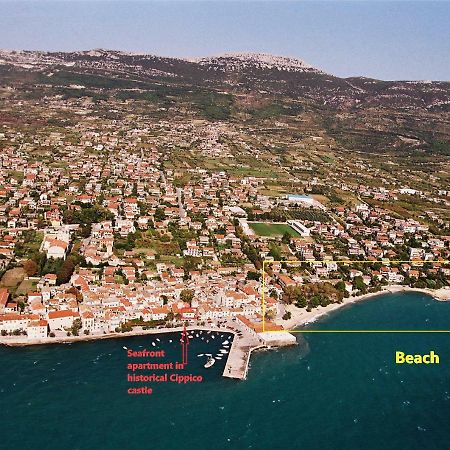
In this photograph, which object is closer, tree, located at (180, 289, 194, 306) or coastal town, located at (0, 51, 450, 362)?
coastal town, located at (0, 51, 450, 362)

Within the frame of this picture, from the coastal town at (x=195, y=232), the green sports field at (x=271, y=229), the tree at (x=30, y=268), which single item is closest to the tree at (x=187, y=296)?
the coastal town at (x=195, y=232)

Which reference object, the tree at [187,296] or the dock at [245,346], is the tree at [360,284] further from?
the tree at [187,296]

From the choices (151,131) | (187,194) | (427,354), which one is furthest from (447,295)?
(151,131)

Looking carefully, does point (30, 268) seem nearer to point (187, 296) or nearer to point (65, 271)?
point (65, 271)

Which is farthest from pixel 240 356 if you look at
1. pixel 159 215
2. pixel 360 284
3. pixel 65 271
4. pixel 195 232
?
pixel 159 215

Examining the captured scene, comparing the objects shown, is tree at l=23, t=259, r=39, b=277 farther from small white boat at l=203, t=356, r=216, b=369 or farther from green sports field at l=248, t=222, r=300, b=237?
green sports field at l=248, t=222, r=300, b=237

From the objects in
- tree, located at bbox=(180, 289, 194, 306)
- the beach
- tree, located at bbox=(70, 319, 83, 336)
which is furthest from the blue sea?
tree, located at bbox=(180, 289, 194, 306)
